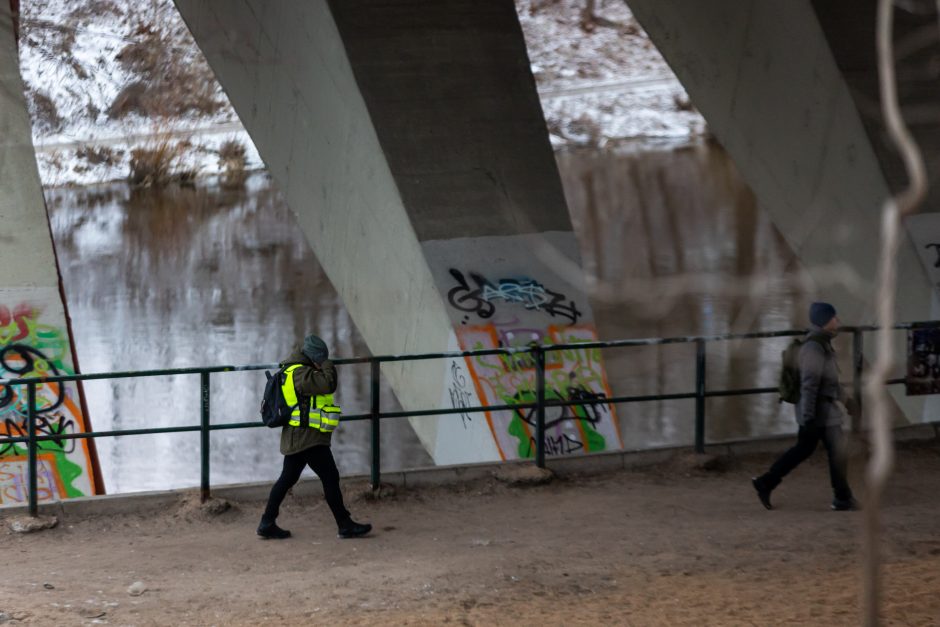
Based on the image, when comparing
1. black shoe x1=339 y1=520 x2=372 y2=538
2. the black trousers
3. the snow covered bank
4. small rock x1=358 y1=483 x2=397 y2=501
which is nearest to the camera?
the black trousers

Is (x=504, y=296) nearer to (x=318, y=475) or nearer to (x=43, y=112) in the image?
(x=318, y=475)

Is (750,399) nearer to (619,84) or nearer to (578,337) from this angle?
(578,337)

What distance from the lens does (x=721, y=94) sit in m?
12.5

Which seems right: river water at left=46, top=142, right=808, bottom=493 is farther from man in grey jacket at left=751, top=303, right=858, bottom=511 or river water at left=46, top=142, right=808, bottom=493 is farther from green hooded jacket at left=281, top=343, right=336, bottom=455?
green hooded jacket at left=281, top=343, right=336, bottom=455

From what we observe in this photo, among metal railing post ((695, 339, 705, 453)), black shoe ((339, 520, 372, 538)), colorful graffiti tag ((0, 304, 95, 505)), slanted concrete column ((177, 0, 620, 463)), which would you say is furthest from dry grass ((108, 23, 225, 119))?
black shoe ((339, 520, 372, 538))

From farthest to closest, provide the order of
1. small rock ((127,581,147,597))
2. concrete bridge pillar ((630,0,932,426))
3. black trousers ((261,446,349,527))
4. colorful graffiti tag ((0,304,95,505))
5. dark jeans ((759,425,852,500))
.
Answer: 1. concrete bridge pillar ((630,0,932,426))
2. colorful graffiti tag ((0,304,95,505))
3. dark jeans ((759,425,852,500))
4. black trousers ((261,446,349,527))
5. small rock ((127,581,147,597))

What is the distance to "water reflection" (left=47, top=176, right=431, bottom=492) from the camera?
15430mm

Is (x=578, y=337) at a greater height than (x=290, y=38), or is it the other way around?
(x=290, y=38)

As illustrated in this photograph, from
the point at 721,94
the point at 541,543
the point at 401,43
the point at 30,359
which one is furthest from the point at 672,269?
the point at 541,543

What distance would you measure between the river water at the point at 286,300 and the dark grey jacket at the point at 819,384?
41.1 inches

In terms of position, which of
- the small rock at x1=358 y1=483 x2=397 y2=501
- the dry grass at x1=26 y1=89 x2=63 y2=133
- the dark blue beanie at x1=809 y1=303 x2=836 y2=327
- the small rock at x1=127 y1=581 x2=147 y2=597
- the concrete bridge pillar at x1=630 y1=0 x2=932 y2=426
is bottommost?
the small rock at x1=127 y1=581 x2=147 y2=597

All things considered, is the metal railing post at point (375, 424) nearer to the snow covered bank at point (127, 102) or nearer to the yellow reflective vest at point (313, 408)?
the yellow reflective vest at point (313, 408)

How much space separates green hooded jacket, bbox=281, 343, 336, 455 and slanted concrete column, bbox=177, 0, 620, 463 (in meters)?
3.33

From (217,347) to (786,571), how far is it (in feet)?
46.3
